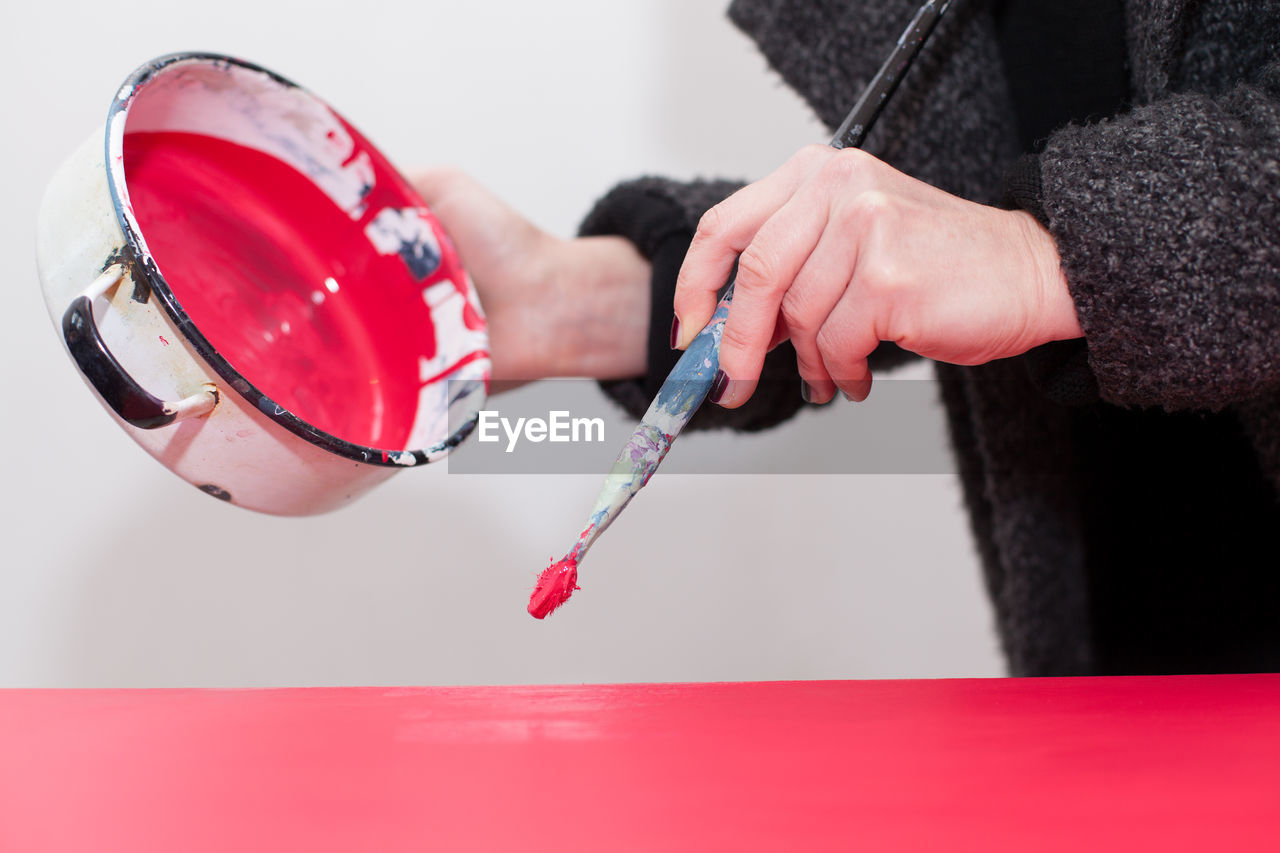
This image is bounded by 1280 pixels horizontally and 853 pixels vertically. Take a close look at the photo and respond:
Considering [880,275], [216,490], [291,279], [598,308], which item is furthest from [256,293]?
[880,275]

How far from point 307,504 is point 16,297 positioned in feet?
2.30

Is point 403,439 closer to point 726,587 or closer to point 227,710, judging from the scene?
point 227,710

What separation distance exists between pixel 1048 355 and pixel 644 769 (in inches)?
11.6

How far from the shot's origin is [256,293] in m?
0.56

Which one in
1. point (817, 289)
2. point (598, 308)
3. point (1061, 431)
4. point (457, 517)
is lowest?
point (457, 517)

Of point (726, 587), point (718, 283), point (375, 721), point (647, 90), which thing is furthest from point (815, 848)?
point (647, 90)

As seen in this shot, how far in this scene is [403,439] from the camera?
557 mm

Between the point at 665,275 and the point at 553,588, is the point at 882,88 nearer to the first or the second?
the point at 665,275

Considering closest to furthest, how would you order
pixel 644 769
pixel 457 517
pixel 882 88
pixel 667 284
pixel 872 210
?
pixel 644 769, pixel 872 210, pixel 882 88, pixel 667 284, pixel 457 517

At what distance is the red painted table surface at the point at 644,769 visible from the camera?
0.81 feet

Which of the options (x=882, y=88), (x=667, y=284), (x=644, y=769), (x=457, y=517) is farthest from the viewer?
(x=457, y=517)

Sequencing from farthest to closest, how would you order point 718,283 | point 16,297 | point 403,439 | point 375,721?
point 16,297, point 403,439, point 718,283, point 375,721

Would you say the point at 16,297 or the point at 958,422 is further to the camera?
the point at 16,297

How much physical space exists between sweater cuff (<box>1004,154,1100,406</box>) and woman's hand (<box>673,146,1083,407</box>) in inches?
0.4
